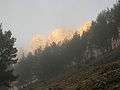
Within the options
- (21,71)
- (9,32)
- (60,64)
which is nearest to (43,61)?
(60,64)

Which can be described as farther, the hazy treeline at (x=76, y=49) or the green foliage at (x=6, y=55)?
the hazy treeline at (x=76, y=49)

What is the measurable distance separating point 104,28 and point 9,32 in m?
47.3

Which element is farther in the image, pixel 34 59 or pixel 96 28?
pixel 34 59

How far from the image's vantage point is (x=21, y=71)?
353 ft

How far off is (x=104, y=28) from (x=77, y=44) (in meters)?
20.8

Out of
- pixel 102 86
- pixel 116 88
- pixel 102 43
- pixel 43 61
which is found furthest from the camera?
pixel 43 61

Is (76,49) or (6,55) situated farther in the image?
(76,49)

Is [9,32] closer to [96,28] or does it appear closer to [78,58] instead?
[96,28]

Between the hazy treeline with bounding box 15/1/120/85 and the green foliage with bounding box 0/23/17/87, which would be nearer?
the green foliage with bounding box 0/23/17/87

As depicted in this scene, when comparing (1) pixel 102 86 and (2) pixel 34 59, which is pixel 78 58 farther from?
(1) pixel 102 86

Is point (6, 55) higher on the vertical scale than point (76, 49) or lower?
lower

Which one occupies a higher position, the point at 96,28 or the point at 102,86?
the point at 96,28

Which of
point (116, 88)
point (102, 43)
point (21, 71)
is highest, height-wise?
point (102, 43)

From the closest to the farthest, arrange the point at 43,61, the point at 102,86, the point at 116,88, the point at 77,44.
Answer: the point at 116,88 < the point at 102,86 < the point at 43,61 < the point at 77,44
